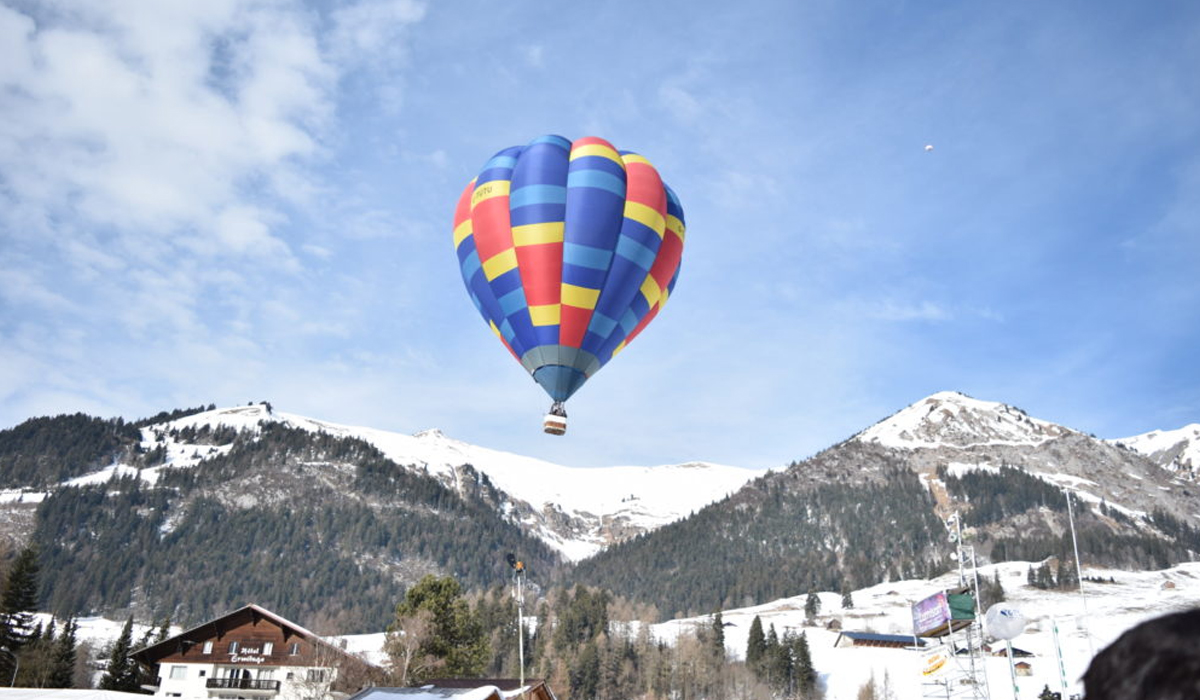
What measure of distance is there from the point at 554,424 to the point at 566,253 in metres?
6.37

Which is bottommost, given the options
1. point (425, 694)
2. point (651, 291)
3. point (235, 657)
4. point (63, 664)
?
point (63, 664)

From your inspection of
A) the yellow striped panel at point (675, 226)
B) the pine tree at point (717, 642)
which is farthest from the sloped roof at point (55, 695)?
the pine tree at point (717, 642)

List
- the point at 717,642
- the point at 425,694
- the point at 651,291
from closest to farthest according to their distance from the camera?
the point at 425,694
the point at 651,291
the point at 717,642

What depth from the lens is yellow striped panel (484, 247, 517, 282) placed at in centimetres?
3206

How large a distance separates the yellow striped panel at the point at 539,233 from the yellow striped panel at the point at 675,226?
5165 millimetres

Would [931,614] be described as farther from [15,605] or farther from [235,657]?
[15,605]

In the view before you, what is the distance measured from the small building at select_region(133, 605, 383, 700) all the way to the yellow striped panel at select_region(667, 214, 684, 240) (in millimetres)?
37099

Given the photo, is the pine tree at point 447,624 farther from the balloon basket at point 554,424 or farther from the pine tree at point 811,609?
the pine tree at point 811,609

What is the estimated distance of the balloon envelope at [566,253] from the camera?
3138cm

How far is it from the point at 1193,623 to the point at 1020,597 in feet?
708

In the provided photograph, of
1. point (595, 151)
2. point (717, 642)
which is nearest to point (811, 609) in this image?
point (717, 642)

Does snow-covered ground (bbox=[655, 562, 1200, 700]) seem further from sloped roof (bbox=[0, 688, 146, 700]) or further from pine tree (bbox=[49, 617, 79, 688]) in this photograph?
pine tree (bbox=[49, 617, 79, 688])

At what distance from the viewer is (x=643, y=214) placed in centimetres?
3303

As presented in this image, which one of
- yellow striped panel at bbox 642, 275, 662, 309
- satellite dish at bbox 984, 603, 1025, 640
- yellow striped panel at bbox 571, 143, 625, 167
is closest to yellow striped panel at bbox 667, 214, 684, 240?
yellow striped panel at bbox 642, 275, 662, 309
